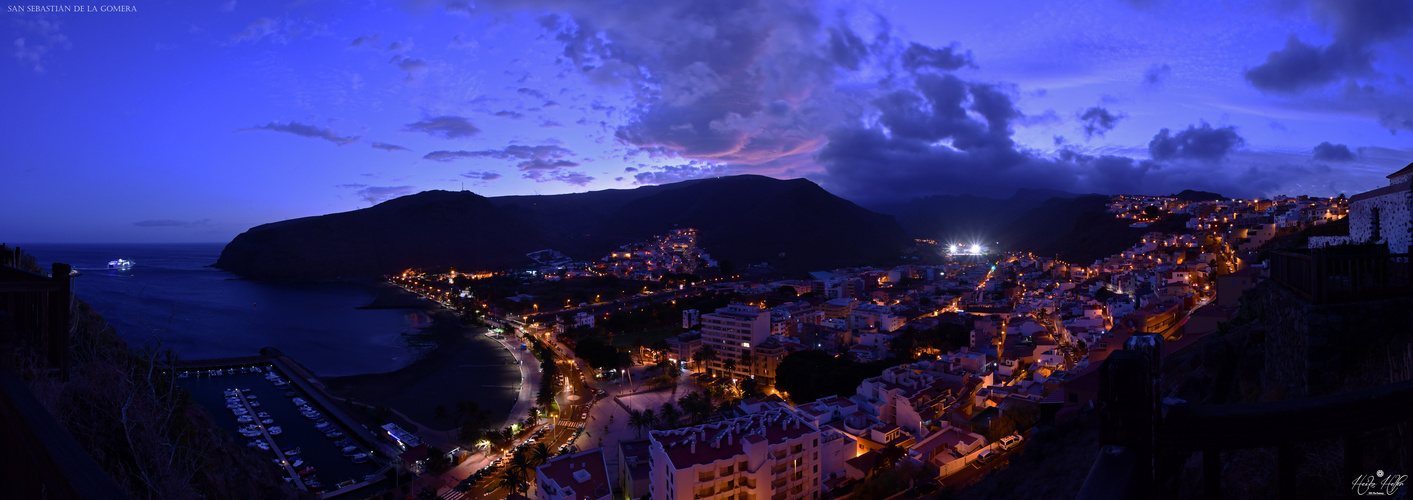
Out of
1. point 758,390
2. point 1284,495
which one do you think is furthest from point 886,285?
point 1284,495

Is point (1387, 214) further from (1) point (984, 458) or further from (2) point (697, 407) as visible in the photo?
(2) point (697, 407)

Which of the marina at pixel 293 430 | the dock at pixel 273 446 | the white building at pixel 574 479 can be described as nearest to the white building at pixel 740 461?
the white building at pixel 574 479

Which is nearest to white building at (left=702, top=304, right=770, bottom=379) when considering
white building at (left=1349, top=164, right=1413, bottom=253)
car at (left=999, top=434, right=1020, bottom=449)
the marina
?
car at (left=999, top=434, right=1020, bottom=449)

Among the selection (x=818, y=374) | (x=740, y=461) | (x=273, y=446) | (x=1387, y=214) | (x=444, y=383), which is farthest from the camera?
(x=444, y=383)
